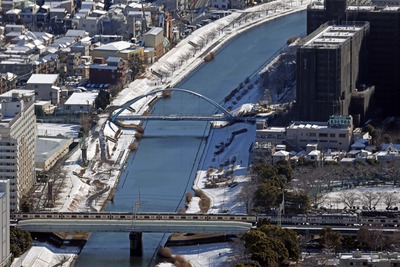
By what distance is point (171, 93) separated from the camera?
1865 inches

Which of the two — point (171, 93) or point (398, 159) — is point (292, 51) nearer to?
point (171, 93)

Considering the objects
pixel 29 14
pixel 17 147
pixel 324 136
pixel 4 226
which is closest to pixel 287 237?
pixel 4 226

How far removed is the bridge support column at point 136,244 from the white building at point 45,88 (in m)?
13.0

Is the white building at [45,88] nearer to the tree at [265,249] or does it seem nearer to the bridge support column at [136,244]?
the bridge support column at [136,244]

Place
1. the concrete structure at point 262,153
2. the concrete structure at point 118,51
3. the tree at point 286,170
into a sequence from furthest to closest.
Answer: the concrete structure at point 118,51 < the concrete structure at point 262,153 < the tree at point 286,170

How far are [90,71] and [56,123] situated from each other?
5081mm

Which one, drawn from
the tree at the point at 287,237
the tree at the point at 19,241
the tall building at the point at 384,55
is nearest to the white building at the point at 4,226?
the tree at the point at 19,241

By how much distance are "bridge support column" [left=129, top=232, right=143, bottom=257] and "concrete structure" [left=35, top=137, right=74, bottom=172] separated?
18.6 ft

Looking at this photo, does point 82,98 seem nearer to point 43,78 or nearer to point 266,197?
point 43,78

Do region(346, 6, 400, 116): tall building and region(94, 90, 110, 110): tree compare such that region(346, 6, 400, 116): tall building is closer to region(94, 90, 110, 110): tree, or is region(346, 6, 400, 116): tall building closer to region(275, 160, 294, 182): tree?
region(94, 90, 110, 110): tree

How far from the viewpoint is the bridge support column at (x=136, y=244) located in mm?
32500

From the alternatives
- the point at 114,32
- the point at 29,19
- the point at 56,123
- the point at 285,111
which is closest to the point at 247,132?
the point at 285,111

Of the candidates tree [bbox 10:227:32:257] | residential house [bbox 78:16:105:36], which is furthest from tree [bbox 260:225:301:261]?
residential house [bbox 78:16:105:36]

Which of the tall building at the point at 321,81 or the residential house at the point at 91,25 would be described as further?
the residential house at the point at 91,25
